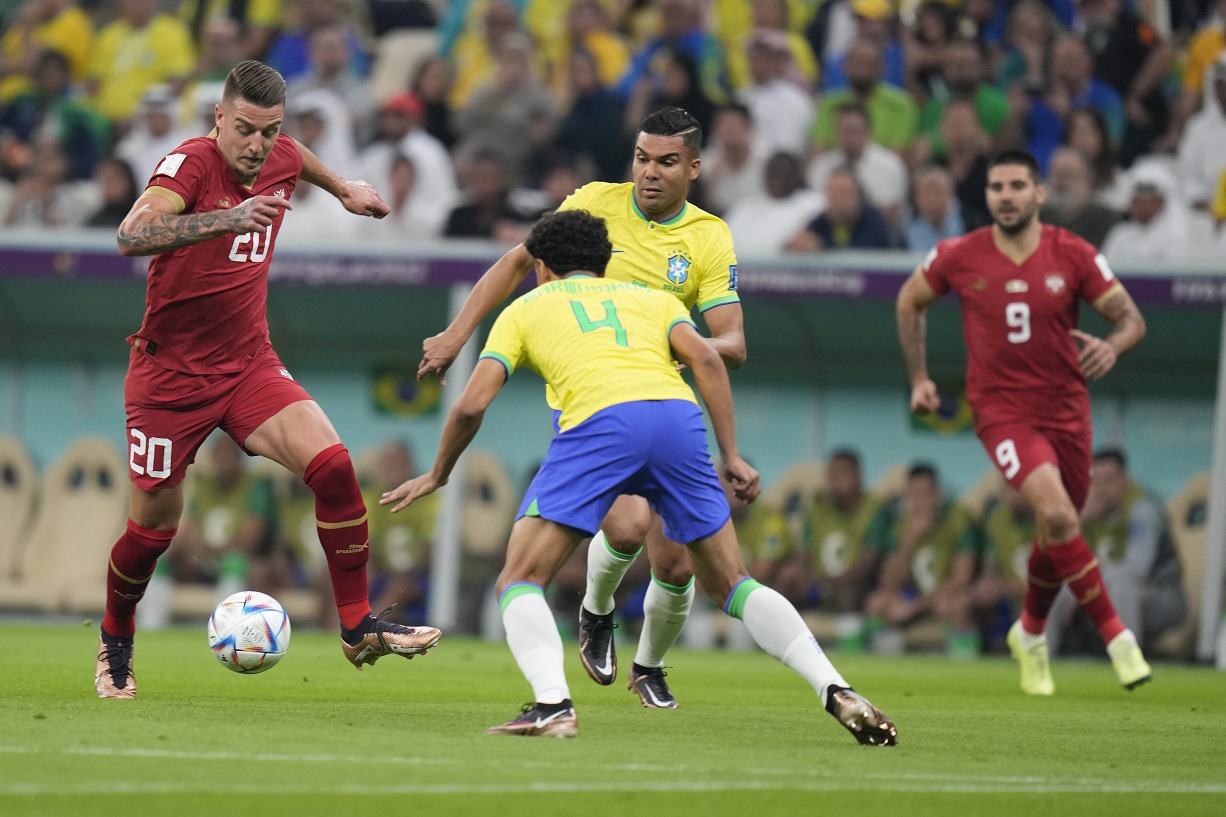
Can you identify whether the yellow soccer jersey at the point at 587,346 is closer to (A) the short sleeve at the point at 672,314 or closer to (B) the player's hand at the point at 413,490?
(A) the short sleeve at the point at 672,314

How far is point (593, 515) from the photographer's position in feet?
19.7

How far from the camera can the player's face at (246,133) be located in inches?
284

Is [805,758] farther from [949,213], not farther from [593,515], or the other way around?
[949,213]

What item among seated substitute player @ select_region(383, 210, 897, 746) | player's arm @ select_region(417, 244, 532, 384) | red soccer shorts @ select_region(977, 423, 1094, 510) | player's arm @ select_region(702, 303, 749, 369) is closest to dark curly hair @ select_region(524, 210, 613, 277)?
seated substitute player @ select_region(383, 210, 897, 746)

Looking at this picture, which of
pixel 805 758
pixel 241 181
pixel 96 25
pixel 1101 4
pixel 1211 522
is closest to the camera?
pixel 805 758

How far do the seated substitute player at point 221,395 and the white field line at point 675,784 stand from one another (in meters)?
2.02

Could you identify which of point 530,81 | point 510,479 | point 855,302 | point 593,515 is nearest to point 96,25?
point 530,81

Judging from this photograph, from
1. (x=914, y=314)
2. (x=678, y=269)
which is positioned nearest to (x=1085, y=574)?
(x=914, y=314)

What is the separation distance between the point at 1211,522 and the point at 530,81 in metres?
6.79

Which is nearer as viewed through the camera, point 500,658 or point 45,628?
point 500,658

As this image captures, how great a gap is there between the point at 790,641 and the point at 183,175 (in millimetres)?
3082

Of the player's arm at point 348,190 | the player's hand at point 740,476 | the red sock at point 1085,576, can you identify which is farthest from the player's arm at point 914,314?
the player's hand at point 740,476

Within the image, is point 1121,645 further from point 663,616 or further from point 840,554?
point 840,554

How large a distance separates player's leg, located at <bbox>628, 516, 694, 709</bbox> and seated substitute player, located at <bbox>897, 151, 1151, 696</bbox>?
2.34 meters
